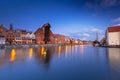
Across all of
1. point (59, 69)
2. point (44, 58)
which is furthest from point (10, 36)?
point (59, 69)

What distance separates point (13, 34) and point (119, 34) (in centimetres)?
4772

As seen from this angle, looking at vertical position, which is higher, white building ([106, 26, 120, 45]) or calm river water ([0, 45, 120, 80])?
white building ([106, 26, 120, 45])

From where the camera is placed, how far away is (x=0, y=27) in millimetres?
60125

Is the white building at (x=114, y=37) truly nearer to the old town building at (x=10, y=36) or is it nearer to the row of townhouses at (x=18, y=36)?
the row of townhouses at (x=18, y=36)

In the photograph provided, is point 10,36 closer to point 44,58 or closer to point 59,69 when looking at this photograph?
point 44,58

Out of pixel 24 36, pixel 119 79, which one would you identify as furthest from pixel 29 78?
pixel 24 36

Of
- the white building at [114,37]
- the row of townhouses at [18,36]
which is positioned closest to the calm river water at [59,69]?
the white building at [114,37]

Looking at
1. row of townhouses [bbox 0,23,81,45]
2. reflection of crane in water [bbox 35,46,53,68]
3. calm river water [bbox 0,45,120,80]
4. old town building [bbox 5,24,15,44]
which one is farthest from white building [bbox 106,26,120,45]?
old town building [bbox 5,24,15,44]

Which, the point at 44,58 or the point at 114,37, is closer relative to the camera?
the point at 44,58

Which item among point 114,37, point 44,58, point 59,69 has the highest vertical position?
point 114,37

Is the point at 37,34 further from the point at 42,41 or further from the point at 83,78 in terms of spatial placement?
the point at 83,78

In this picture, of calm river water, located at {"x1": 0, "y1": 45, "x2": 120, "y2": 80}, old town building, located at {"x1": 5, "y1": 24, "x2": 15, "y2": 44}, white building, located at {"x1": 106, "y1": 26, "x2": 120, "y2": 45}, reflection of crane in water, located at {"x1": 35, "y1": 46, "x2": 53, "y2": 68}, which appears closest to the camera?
calm river water, located at {"x1": 0, "y1": 45, "x2": 120, "y2": 80}

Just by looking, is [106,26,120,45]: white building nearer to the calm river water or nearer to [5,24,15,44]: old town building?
the calm river water

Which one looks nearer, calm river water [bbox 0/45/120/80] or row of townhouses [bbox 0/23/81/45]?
calm river water [bbox 0/45/120/80]
